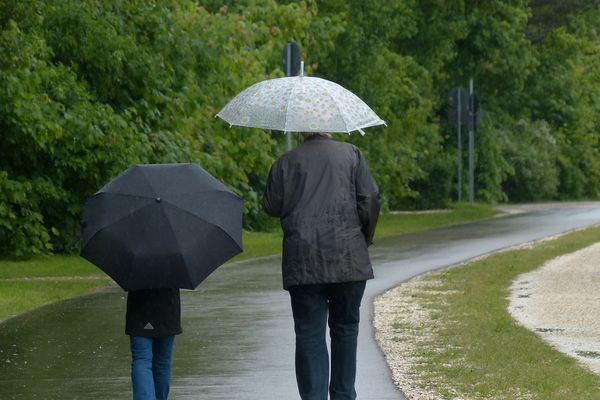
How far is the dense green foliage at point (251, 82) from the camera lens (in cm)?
2083

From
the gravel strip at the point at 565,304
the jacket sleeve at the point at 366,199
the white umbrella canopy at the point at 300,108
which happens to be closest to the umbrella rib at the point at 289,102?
the white umbrella canopy at the point at 300,108

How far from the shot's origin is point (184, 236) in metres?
8.09

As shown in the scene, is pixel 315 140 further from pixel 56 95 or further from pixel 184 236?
pixel 56 95

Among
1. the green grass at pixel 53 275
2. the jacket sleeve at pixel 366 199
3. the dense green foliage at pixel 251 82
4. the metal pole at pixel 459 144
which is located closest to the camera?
the jacket sleeve at pixel 366 199

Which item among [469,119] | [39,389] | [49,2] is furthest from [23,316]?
[469,119]

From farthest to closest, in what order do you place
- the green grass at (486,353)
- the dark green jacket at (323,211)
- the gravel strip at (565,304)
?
the gravel strip at (565,304) < the green grass at (486,353) < the dark green jacket at (323,211)

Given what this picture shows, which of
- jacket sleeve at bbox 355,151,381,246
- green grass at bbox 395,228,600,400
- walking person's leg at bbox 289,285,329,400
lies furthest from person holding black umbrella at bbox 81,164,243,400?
green grass at bbox 395,228,600,400

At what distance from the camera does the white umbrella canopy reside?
328 inches

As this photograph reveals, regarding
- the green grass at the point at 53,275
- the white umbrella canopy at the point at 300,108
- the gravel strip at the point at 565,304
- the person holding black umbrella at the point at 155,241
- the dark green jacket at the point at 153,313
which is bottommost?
the gravel strip at the point at 565,304

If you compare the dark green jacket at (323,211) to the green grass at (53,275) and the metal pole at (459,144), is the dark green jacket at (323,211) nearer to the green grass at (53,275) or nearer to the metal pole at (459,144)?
the green grass at (53,275)

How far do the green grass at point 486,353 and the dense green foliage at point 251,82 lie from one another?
5.93 metres

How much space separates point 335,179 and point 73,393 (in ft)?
8.21

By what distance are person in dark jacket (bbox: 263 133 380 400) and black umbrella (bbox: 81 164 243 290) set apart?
1.03ft

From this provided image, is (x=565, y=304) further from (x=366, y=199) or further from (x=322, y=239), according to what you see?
(x=322, y=239)
